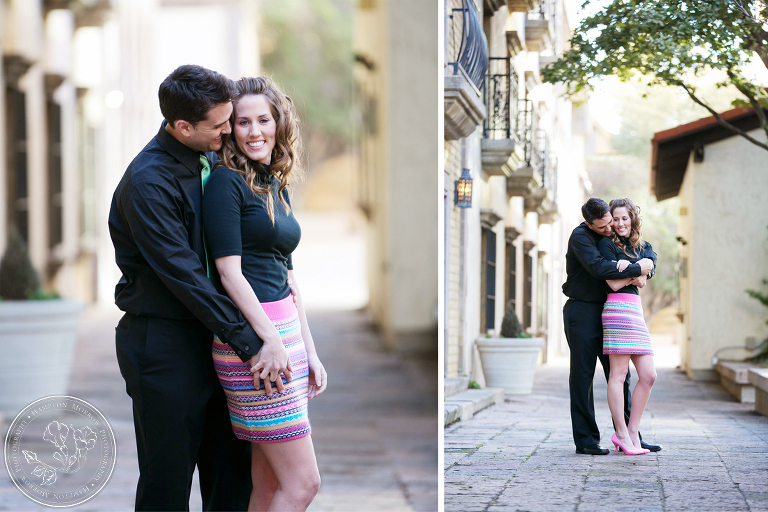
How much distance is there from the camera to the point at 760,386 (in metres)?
2.56

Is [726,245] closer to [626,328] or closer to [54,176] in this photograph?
[626,328]

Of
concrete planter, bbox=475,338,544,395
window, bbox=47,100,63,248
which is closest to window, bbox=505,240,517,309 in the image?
concrete planter, bbox=475,338,544,395

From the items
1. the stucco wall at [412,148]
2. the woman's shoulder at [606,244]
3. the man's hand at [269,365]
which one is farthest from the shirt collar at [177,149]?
the stucco wall at [412,148]

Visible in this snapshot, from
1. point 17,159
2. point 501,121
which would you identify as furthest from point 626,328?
point 17,159

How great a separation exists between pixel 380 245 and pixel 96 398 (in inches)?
179

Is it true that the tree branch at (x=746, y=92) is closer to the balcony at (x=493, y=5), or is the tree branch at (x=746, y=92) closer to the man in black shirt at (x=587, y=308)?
the man in black shirt at (x=587, y=308)

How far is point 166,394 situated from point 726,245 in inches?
65.9

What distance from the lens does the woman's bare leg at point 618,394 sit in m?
2.64

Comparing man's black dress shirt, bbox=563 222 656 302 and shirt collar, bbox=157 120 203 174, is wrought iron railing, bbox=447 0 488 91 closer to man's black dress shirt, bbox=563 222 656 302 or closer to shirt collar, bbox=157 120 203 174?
man's black dress shirt, bbox=563 222 656 302

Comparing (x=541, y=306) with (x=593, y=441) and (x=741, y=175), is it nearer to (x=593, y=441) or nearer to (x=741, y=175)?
(x=593, y=441)

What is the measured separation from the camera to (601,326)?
2678 mm

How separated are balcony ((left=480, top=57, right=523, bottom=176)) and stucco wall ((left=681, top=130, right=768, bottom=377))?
1.77 feet

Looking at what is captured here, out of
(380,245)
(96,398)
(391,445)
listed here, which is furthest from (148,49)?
(391,445)

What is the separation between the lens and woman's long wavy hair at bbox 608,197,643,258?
2604 mm
